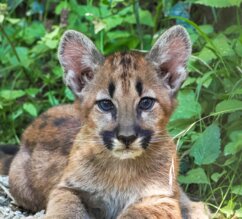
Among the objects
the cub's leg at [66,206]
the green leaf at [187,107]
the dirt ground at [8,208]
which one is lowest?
the dirt ground at [8,208]

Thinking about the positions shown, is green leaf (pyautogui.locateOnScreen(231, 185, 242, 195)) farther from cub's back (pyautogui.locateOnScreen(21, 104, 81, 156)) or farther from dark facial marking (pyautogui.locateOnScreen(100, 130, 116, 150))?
cub's back (pyautogui.locateOnScreen(21, 104, 81, 156))

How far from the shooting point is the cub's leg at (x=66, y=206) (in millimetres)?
7125

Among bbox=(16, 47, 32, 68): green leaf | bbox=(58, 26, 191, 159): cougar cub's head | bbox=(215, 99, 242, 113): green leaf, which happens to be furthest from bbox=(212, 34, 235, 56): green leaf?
bbox=(16, 47, 32, 68): green leaf

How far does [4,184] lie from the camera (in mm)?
8805

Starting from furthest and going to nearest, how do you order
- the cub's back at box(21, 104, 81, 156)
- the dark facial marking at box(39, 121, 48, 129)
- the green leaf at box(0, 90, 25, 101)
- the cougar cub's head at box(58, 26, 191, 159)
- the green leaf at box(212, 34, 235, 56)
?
the green leaf at box(0, 90, 25, 101) → the green leaf at box(212, 34, 235, 56) → the dark facial marking at box(39, 121, 48, 129) → the cub's back at box(21, 104, 81, 156) → the cougar cub's head at box(58, 26, 191, 159)

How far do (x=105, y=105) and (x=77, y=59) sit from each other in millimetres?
675

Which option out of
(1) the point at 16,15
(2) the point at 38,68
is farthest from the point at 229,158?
(1) the point at 16,15

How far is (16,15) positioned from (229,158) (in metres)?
5.54

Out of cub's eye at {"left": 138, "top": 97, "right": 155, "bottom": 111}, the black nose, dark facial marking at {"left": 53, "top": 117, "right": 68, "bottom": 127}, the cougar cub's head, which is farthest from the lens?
dark facial marking at {"left": 53, "top": 117, "right": 68, "bottom": 127}

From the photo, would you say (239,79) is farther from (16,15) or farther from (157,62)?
(16,15)

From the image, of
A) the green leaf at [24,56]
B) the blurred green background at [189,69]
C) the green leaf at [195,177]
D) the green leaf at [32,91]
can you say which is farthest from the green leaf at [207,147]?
the green leaf at [24,56]

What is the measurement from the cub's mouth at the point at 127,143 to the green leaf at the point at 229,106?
3.87 ft

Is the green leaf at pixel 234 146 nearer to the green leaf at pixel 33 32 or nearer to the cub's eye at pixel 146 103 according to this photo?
the cub's eye at pixel 146 103

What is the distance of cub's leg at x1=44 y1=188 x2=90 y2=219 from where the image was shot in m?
7.12
